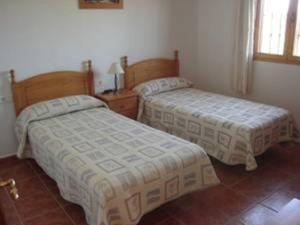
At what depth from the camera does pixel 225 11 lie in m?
4.23

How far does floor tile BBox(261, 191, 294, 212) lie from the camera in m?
2.49

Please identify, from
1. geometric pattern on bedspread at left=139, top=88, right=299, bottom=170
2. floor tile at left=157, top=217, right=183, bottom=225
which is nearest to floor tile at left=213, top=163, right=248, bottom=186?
geometric pattern on bedspread at left=139, top=88, right=299, bottom=170

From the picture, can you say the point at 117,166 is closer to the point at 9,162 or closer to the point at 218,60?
the point at 9,162

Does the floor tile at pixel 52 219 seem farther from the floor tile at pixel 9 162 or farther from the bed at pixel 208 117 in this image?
the bed at pixel 208 117

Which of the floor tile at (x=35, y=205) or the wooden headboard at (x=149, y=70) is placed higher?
the wooden headboard at (x=149, y=70)

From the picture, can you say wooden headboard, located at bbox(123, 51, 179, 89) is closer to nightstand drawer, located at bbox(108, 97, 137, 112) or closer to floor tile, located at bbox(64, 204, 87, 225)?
nightstand drawer, located at bbox(108, 97, 137, 112)

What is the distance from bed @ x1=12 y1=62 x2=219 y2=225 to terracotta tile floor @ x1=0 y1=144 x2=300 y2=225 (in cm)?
18

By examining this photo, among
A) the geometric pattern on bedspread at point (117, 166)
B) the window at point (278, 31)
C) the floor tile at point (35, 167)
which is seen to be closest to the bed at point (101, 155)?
the geometric pattern on bedspread at point (117, 166)

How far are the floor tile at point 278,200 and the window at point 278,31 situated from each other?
1.76 m

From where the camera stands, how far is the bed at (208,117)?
2939 mm

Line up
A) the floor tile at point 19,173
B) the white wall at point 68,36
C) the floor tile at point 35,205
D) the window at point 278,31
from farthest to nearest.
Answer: the window at point 278,31, the white wall at point 68,36, the floor tile at point 19,173, the floor tile at point 35,205

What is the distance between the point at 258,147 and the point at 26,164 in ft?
8.13

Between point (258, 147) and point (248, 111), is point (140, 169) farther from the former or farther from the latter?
point (248, 111)

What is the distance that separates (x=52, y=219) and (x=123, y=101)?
172 centimetres
